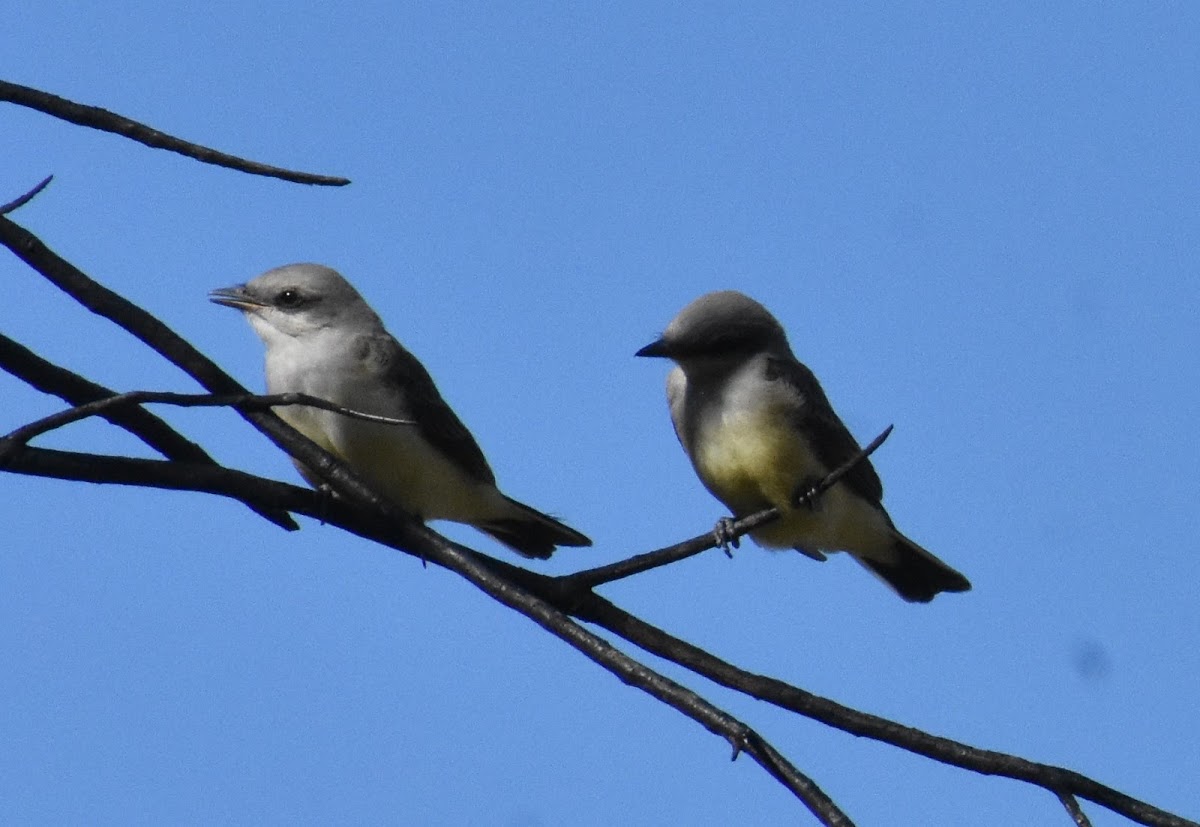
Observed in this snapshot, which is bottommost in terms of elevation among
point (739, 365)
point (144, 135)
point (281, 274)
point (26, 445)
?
point (26, 445)

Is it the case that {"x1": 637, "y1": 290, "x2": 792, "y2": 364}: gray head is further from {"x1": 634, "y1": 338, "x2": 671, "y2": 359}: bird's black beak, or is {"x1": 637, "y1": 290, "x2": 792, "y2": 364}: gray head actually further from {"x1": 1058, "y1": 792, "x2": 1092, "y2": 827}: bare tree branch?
{"x1": 1058, "y1": 792, "x2": 1092, "y2": 827}: bare tree branch

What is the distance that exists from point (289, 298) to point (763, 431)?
90.8 inches

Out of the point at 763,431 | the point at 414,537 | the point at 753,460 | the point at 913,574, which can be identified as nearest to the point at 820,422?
the point at 763,431

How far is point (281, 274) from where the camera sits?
26.8 feet

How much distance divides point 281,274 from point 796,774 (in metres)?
5.40

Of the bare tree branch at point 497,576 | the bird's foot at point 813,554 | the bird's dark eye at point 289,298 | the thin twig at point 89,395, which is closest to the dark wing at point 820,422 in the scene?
the bird's foot at point 813,554

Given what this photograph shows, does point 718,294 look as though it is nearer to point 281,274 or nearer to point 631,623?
point 281,274

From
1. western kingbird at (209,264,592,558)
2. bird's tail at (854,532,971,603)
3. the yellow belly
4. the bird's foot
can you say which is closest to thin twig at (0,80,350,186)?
western kingbird at (209,264,592,558)

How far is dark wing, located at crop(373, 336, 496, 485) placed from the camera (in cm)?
781

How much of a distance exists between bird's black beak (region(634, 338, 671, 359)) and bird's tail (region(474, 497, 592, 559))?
0.89 metres

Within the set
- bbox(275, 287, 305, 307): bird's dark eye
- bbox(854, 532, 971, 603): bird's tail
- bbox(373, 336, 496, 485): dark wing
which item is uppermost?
bbox(854, 532, 971, 603): bird's tail

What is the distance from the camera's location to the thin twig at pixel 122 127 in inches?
A: 153

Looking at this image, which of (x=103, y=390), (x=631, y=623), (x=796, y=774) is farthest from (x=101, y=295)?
(x=796, y=774)

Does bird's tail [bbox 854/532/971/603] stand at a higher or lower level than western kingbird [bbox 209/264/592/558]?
higher
